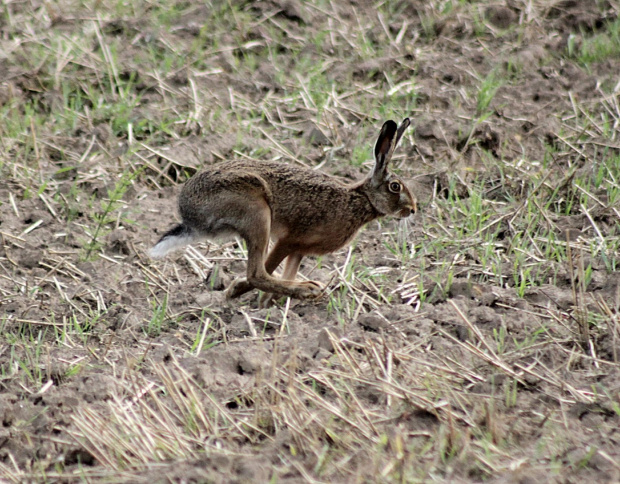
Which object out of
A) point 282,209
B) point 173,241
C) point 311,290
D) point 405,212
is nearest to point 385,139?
point 405,212

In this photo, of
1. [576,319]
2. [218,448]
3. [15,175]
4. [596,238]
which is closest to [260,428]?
[218,448]

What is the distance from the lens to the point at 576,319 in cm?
462

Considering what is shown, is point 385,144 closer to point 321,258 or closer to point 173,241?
point 321,258

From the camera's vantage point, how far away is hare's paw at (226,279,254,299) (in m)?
5.55

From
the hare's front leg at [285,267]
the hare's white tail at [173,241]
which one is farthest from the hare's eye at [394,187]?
the hare's white tail at [173,241]

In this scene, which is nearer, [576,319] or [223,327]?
[576,319]

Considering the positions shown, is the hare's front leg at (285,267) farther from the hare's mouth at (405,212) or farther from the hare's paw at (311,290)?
the hare's mouth at (405,212)

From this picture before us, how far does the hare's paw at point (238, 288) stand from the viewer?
5547 mm

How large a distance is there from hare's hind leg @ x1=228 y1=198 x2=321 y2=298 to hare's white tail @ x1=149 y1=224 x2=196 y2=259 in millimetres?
285

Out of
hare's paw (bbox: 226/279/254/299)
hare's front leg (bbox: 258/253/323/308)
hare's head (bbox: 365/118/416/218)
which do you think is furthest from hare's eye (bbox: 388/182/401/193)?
hare's paw (bbox: 226/279/254/299)

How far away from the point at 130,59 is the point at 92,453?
502cm

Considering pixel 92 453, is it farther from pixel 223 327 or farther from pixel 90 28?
pixel 90 28

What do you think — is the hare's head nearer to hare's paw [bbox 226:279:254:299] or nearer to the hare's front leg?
the hare's front leg

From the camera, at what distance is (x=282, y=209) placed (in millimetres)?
5543
